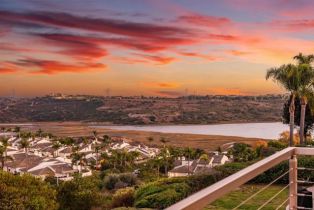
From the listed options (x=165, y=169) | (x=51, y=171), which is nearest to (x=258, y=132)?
(x=165, y=169)

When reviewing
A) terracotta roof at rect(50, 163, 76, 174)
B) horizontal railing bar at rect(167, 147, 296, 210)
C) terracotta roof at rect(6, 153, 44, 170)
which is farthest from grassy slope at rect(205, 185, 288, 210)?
terracotta roof at rect(6, 153, 44, 170)

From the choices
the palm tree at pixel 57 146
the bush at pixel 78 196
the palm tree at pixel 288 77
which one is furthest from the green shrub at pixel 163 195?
the palm tree at pixel 57 146

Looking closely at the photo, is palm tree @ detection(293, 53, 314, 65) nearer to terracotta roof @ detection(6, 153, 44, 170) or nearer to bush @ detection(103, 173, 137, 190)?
bush @ detection(103, 173, 137, 190)

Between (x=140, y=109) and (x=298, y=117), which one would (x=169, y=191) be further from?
(x=140, y=109)

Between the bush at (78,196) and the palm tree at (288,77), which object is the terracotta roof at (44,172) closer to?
the bush at (78,196)

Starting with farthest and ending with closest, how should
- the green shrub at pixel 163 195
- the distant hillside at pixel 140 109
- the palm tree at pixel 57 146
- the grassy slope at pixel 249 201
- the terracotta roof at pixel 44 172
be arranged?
the distant hillside at pixel 140 109 → the palm tree at pixel 57 146 → the terracotta roof at pixel 44 172 → the green shrub at pixel 163 195 → the grassy slope at pixel 249 201

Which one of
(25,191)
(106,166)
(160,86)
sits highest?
(160,86)

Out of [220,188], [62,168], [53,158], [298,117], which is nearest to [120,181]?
[298,117]

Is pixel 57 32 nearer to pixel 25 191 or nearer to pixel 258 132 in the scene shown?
pixel 25 191

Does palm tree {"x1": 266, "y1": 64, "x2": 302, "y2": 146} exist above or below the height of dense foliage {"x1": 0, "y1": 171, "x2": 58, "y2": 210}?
above
